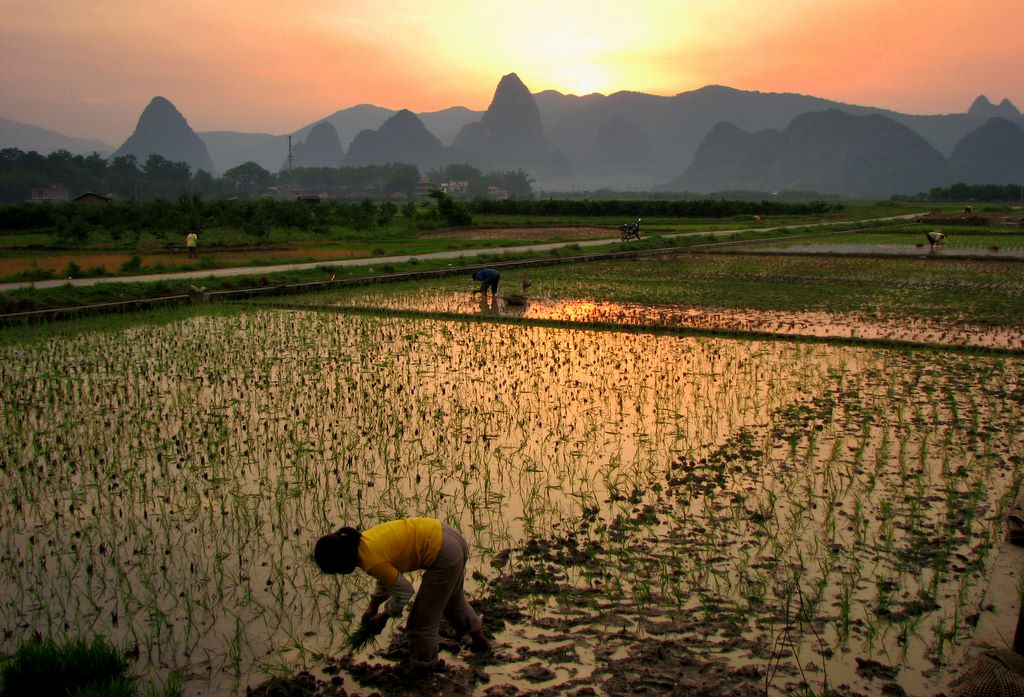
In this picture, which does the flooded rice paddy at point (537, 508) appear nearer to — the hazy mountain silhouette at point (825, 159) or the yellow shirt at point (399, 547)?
the yellow shirt at point (399, 547)

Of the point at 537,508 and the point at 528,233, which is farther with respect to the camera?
the point at 528,233

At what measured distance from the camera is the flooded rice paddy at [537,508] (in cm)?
316

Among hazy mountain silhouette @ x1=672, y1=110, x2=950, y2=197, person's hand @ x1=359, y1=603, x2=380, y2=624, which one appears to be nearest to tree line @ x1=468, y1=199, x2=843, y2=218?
person's hand @ x1=359, y1=603, x2=380, y2=624

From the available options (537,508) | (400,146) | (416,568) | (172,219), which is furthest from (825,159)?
(416,568)

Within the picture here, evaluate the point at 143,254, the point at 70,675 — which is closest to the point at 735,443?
the point at 70,675

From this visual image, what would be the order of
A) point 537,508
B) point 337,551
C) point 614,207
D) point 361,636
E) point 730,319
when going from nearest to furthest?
1. point 337,551
2. point 361,636
3. point 537,508
4. point 730,319
5. point 614,207

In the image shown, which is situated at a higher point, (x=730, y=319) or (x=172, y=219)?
(x=172, y=219)

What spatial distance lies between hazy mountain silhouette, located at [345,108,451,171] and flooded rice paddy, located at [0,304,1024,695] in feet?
615

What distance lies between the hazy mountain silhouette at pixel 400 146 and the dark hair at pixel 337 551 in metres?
192

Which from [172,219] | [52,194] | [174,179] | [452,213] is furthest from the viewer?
[174,179]

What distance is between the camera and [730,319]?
11.0 m

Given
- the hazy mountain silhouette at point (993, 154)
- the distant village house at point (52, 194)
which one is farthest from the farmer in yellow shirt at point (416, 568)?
the hazy mountain silhouette at point (993, 154)

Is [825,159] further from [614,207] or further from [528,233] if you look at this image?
[528,233]

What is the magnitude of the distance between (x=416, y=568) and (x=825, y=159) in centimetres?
17000
